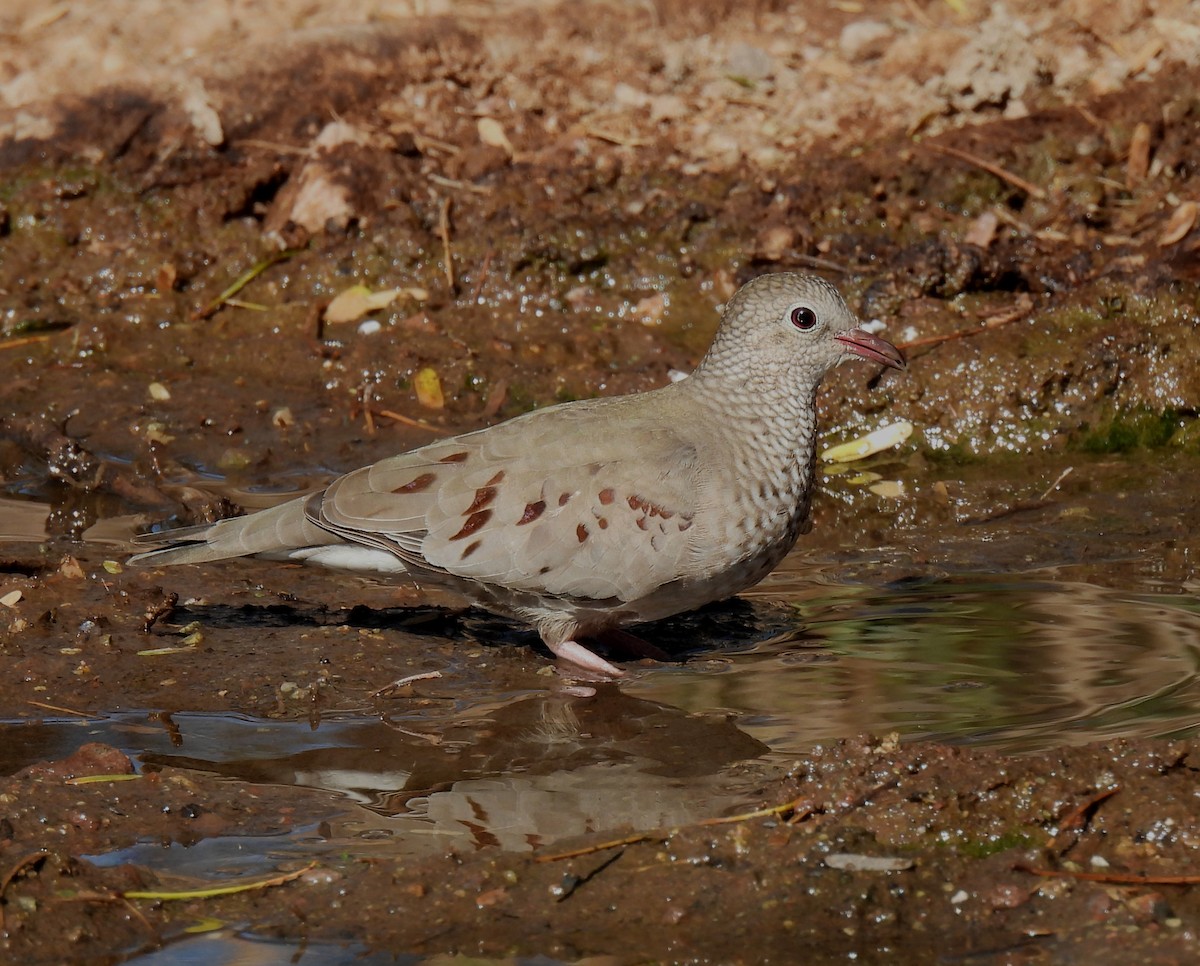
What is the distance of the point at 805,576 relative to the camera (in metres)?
6.08

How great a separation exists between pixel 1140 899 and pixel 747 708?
5.22 ft

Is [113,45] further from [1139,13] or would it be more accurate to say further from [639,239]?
[1139,13]

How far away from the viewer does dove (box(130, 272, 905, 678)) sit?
5164 mm

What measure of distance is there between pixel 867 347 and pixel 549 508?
126 cm

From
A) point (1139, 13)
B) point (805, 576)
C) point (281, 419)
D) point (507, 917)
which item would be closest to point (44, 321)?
point (281, 419)

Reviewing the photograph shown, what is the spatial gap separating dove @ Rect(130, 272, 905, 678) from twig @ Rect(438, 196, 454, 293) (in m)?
2.35

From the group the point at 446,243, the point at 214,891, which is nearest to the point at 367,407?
the point at 446,243

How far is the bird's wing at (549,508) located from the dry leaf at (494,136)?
3.18 metres

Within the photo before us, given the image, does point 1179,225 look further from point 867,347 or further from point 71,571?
point 71,571

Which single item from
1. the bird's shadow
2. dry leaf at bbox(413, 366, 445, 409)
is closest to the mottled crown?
the bird's shadow

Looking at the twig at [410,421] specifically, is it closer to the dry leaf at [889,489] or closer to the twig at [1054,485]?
the dry leaf at [889,489]

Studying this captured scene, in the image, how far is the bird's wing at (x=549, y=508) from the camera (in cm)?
515

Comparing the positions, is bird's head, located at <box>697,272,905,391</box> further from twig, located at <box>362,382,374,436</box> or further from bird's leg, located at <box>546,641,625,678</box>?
twig, located at <box>362,382,374,436</box>

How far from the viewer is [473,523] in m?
5.27
